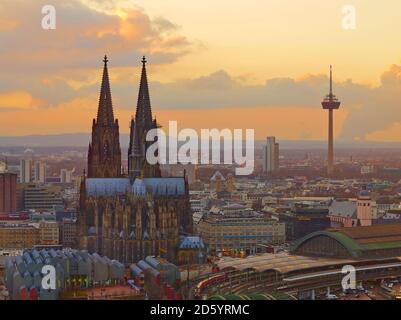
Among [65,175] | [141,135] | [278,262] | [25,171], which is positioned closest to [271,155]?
[141,135]

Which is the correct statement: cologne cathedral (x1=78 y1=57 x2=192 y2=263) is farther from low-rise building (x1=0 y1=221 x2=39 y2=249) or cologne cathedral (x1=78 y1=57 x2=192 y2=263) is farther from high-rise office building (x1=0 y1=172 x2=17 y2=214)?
high-rise office building (x1=0 y1=172 x2=17 y2=214)

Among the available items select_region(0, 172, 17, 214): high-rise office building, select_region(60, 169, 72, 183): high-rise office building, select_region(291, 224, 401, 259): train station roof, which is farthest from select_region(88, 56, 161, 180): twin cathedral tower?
select_region(0, 172, 17, 214): high-rise office building

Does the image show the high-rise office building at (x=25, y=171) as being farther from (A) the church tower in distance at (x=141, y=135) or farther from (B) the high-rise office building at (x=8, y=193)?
(A) the church tower in distance at (x=141, y=135)

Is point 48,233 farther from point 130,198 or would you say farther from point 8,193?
point 8,193

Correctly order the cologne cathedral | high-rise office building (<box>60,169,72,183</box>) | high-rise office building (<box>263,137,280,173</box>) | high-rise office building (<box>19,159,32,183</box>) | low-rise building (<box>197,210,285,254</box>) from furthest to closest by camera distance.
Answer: high-rise office building (<box>60,169,72,183</box>)
high-rise office building (<box>19,159,32,183</box>)
high-rise office building (<box>263,137,280,173</box>)
low-rise building (<box>197,210,285,254</box>)
the cologne cathedral

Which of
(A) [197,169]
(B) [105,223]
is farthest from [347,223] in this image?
(B) [105,223]

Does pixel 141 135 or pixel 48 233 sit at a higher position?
pixel 141 135
